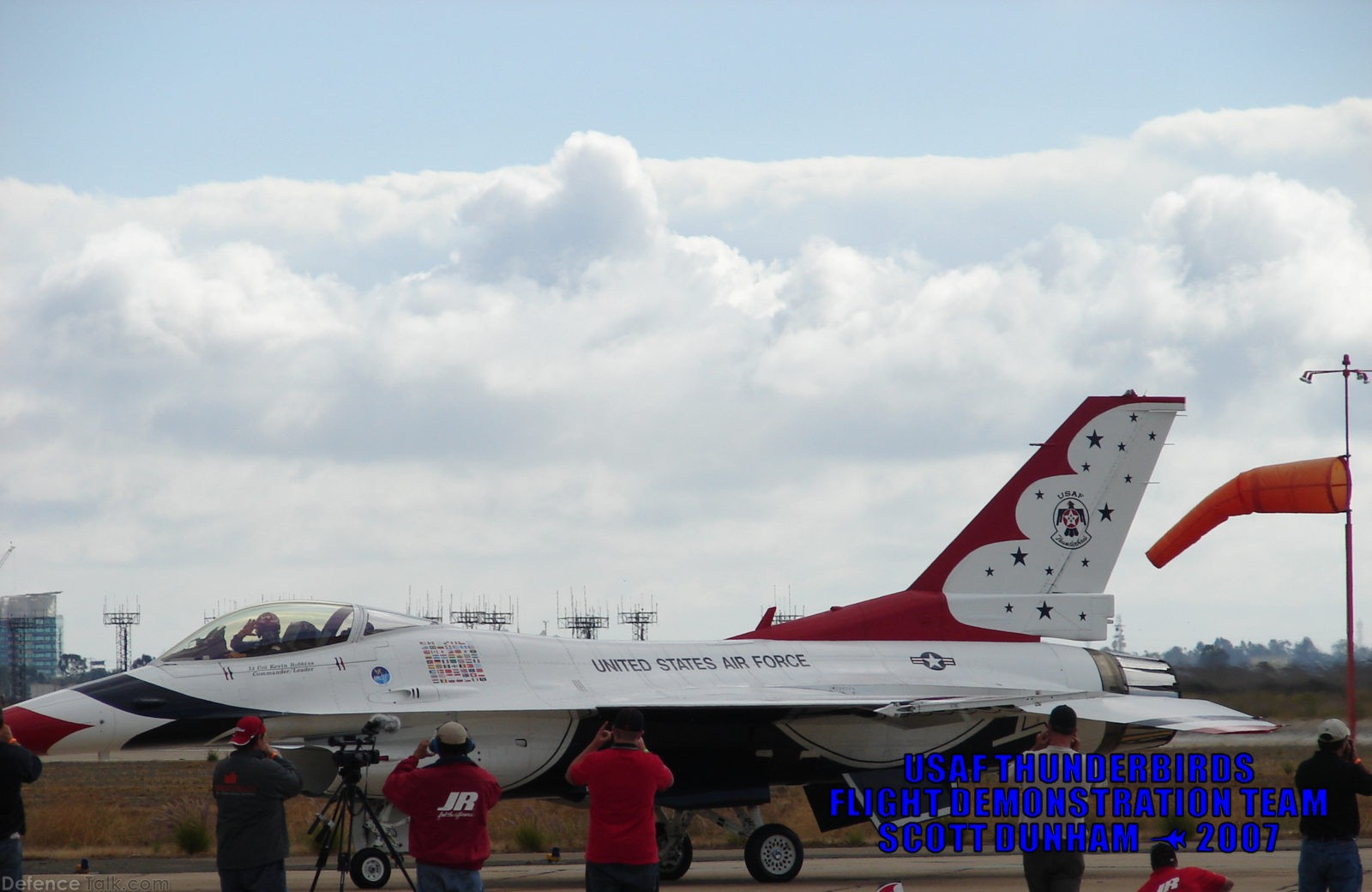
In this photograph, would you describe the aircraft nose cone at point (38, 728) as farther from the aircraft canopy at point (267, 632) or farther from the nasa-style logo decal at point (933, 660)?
the nasa-style logo decal at point (933, 660)

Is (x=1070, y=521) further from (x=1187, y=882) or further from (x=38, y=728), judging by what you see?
(x=38, y=728)

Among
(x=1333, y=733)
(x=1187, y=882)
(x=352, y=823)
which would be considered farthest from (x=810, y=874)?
(x=1187, y=882)

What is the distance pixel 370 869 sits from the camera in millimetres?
12391

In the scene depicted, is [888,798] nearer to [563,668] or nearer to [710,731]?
[710,731]

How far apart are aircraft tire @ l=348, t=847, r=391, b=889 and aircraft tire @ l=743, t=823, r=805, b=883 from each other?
3.53 meters

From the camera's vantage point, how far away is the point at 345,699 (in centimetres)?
1287

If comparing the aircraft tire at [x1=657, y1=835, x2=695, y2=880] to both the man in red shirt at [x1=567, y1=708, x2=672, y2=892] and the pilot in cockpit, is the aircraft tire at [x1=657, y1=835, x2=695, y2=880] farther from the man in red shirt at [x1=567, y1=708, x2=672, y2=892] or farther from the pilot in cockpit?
the man in red shirt at [x1=567, y1=708, x2=672, y2=892]

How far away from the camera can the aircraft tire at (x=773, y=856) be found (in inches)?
543

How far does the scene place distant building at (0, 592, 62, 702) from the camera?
80125 millimetres

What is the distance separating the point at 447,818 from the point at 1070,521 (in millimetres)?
10796

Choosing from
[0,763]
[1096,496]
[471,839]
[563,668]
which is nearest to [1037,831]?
[471,839]

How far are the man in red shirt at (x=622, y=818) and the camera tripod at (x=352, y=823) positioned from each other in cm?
402

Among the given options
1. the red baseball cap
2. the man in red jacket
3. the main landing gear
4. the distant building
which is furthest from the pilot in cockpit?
the distant building

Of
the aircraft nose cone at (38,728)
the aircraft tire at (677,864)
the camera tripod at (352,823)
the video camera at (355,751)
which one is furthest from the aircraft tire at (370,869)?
the aircraft tire at (677,864)
